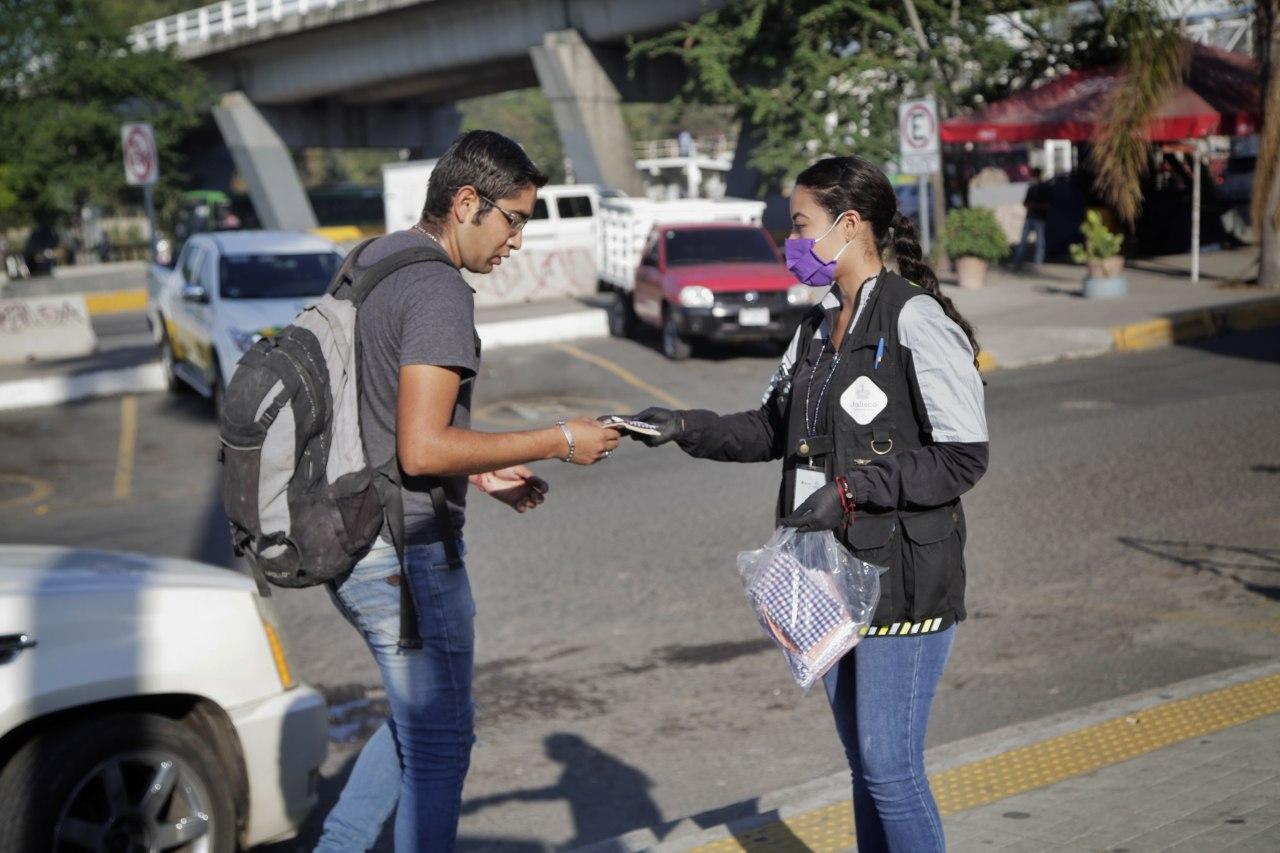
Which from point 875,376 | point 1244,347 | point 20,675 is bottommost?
point 1244,347

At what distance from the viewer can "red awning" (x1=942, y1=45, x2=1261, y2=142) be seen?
A: 21.4 m

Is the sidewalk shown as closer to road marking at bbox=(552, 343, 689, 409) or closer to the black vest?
the black vest

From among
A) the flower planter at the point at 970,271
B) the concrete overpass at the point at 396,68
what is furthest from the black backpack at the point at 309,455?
the concrete overpass at the point at 396,68

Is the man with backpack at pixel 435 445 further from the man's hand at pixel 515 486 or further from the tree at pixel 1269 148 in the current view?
the tree at pixel 1269 148

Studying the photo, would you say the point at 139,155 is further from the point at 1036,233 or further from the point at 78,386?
the point at 1036,233

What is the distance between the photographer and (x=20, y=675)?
3.68 m

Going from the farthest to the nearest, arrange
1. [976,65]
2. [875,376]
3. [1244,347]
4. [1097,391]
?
1. [976,65]
2. [1244,347]
3. [1097,391]
4. [875,376]

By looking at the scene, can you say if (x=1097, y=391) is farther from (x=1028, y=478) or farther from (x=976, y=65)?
(x=976, y=65)

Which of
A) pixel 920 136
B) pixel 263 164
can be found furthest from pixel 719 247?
pixel 263 164

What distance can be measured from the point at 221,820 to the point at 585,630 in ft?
9.69

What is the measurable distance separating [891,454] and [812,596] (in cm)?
35

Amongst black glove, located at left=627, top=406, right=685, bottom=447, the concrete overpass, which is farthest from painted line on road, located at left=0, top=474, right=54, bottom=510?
the concrete overpass

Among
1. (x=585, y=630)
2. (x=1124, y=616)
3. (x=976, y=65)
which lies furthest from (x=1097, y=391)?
(x=976, y=65)

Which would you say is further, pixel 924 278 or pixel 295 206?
pixel 295 206
